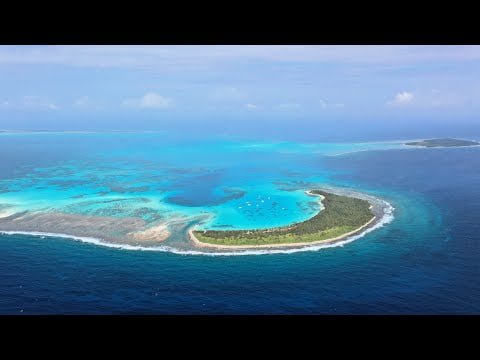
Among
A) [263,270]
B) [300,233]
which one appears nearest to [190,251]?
[263,270]

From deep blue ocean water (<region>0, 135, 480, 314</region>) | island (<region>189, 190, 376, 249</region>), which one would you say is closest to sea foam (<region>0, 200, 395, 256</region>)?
deep blue ocean water (<region>0, 135, 480, 314</region>)

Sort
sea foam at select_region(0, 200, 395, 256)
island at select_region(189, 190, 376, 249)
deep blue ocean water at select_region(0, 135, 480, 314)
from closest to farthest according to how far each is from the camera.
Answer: deep blue ocean water at select_region(0, 135, 480, 314) → sea foam at select_region(0, 200, 395, 256) → island at select_region(189, 190, 376, 249)

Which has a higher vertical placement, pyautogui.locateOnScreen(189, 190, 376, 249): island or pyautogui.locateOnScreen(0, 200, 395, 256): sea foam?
pyautogui.locateOnScreen(189, 190, 376, 249): island

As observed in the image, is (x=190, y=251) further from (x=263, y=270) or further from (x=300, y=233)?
(x=300, y=233)

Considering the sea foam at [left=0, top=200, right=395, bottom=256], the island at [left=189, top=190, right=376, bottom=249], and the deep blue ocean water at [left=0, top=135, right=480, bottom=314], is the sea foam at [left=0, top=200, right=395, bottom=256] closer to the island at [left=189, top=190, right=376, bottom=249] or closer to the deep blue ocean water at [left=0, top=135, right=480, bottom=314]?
the deep blue ocean water at [left=0, top=135, right=480, bottom=314]

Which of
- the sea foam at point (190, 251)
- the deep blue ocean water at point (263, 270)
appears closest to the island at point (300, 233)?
the sea foam at point (190, 251)

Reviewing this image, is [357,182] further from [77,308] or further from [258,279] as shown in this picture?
[77,308]

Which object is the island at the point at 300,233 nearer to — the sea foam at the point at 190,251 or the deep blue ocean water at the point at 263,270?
the sea foam at the point at 190,251

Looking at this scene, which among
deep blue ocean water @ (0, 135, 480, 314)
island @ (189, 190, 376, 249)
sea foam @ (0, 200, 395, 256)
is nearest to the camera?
deep blue ocean water @ (0, 135, 480, 314)
